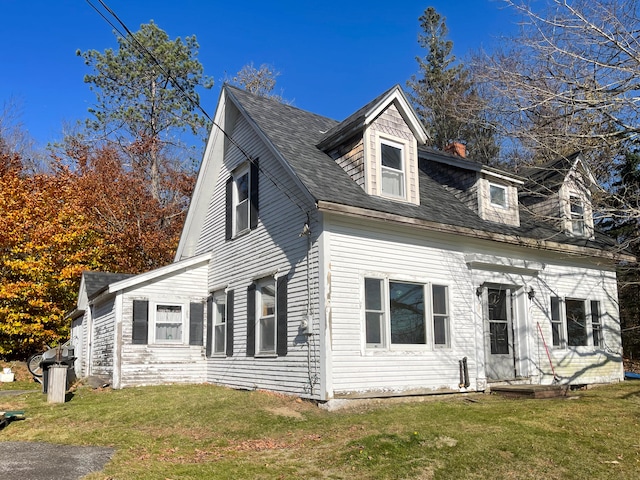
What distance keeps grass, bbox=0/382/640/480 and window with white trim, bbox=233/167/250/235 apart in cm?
425

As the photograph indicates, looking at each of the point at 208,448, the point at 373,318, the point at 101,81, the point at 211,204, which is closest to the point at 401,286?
the point at 373,318

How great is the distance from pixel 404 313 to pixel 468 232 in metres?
2.36

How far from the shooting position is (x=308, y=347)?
34.8 feet

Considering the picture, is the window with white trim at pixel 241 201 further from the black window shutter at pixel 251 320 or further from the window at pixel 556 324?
the window at pixel 556 324

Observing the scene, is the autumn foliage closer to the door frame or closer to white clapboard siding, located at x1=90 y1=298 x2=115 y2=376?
white clapboard siding, located at x1=90 y1=298 x2=115 y2=376

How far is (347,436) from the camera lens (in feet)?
25.8

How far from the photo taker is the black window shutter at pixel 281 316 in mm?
11422

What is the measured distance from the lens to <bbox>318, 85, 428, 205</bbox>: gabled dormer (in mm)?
11984

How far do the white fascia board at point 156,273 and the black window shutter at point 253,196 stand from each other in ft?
8.28

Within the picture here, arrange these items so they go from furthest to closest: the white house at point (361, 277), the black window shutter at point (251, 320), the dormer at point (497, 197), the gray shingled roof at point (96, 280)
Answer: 1. the gray shingled roof at point (96, 280)
2. the dormer at point (497, 197)
3. the black window shutter at point (251, 320)
4. the white house at point (361, 277)

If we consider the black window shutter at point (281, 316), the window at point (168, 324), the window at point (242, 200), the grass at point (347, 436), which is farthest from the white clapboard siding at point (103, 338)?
the black window shutter at point (281, 316)

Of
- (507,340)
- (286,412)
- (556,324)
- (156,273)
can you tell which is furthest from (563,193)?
(156,273)

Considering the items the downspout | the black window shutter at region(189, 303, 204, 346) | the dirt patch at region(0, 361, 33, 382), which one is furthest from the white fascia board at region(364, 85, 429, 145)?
the dirt patch at region(0, 361, 33, 382)

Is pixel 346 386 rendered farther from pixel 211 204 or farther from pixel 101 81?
pixel 101 81
